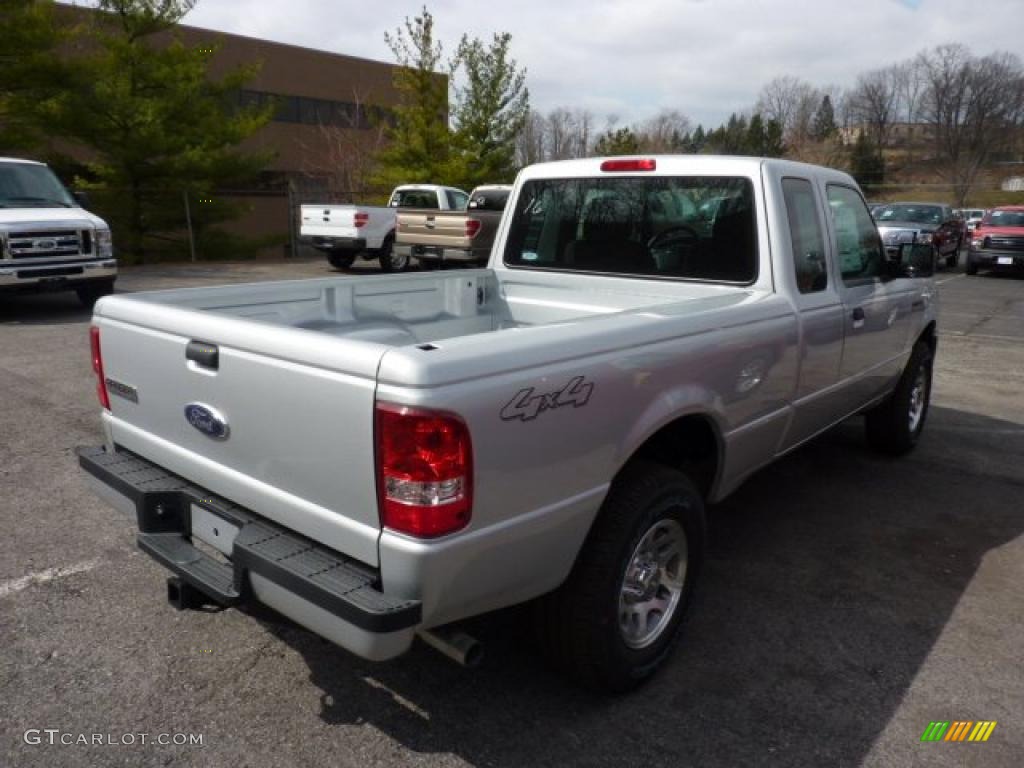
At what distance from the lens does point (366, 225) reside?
17.8 meters

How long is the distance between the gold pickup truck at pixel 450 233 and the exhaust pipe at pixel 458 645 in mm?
13232

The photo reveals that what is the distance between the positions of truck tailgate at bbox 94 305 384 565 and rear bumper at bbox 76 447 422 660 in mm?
57

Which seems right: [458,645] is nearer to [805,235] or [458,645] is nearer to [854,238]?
[805,235]

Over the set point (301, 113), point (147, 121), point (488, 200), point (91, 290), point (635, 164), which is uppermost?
point (301, 113)

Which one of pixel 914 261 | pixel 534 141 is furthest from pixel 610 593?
pixel 534 141

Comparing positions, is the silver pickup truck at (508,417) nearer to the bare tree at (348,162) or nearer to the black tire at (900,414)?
the black tire at (900,414)

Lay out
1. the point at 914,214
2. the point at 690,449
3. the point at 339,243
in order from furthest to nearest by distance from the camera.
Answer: the point at 914,214, the point at 339,243, the point at 690,449

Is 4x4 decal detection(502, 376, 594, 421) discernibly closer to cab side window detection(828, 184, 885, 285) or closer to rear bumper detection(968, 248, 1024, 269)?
cab side window detection(828, 184, 885, 285)

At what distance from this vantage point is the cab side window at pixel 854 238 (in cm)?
436

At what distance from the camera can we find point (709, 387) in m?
3.02

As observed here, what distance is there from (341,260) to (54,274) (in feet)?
30.4

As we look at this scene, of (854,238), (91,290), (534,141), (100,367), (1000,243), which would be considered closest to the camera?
(100,367)

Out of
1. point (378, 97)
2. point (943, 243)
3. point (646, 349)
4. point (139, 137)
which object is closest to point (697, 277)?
point (646, 349)

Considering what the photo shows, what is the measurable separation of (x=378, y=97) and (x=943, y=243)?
28.6 meters
